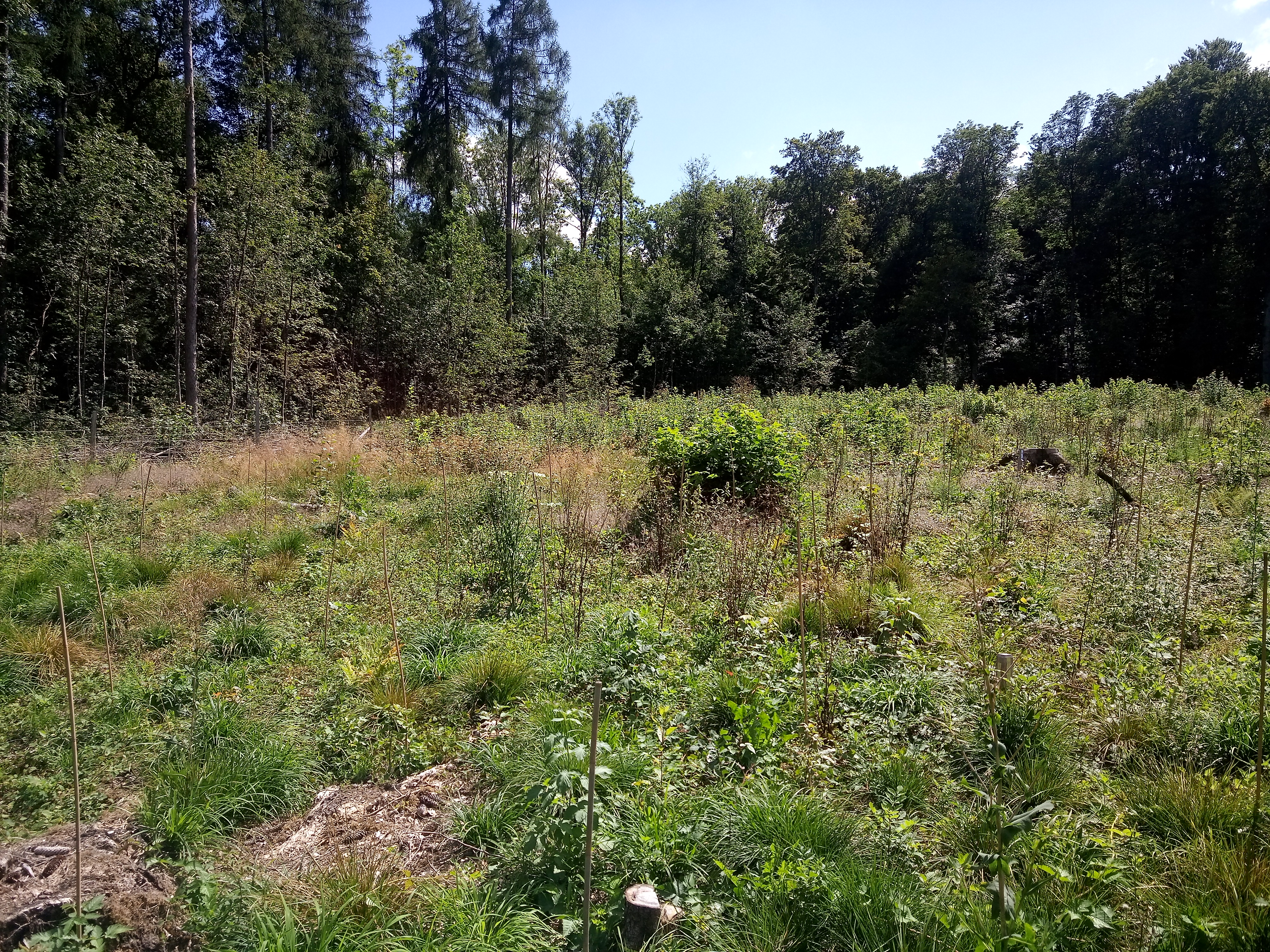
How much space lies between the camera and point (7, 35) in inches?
530

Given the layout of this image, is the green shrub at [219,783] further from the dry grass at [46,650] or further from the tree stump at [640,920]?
the tree stump at [640,920]

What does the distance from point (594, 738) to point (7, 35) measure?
2017 centimetres

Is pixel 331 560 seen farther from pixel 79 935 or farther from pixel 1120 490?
pixel 1120 490

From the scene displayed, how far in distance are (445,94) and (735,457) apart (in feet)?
76.5

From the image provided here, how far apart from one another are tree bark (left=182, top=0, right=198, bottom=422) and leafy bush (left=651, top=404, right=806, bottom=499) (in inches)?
478

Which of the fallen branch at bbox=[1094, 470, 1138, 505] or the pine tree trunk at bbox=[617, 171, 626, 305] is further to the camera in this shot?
the pine tree trunk at bbox=[617, 171, 626, 305]

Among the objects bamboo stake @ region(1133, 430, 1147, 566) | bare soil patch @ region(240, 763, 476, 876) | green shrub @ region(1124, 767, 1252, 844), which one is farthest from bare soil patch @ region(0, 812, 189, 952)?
bamboo stake @ region(1133, 430, 1147, 566)

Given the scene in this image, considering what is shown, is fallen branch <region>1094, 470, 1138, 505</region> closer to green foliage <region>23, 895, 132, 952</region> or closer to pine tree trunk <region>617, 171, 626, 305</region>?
green foliage <region>23, 895, 132, 952</region>


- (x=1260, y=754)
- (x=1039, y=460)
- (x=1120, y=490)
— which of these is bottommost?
(x=1260, y=754)

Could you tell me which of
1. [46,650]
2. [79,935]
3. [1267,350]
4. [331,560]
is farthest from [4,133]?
[1267,350]

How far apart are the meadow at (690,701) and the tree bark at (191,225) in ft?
25.6

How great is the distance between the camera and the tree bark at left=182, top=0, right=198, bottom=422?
14094mm

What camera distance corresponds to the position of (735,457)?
695 cm

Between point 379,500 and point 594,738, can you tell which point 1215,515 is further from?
point 379,500
